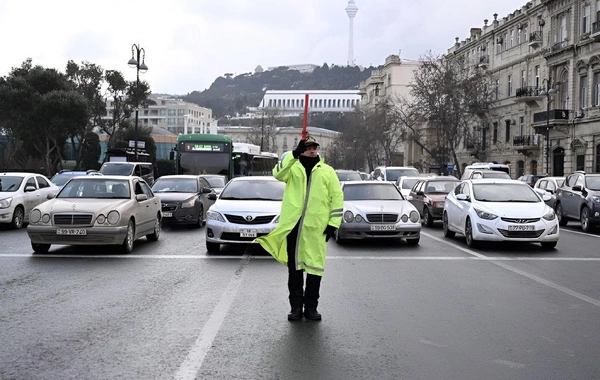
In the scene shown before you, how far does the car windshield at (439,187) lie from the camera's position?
73.5 ft

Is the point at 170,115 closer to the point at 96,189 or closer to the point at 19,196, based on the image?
the point at 19,196

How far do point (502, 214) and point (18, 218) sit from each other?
12.8 meters

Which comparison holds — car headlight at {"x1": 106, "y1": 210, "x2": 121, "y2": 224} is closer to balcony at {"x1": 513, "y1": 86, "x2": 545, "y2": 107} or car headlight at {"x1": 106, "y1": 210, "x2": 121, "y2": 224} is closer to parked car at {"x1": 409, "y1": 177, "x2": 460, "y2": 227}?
parked car at {"x1": 409, "y1": 177, "x2": 460, "y2": 227}

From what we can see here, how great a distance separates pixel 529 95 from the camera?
5362 cm

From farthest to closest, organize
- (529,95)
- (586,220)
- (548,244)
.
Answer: (529,95) < (586,220) < (548,244)

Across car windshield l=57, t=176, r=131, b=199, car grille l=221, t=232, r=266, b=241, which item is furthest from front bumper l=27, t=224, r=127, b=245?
car grille l=221, t=232, r=266, b=241

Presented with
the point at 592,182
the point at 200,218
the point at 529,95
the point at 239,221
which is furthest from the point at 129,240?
the point at 529,95

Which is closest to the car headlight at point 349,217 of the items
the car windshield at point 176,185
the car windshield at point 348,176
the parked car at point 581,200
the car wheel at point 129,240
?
the car wheel at point 129,240

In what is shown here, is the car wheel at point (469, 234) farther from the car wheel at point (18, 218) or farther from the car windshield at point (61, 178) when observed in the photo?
the car windshield at point (61, 178)

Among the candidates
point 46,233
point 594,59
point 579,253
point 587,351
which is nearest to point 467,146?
point 594,59

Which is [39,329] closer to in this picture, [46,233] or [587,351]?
[587,351]

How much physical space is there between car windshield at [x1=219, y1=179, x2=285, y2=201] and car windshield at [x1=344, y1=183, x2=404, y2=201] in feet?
7.08

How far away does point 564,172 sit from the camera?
48.3 m

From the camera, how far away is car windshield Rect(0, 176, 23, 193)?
19438mm
